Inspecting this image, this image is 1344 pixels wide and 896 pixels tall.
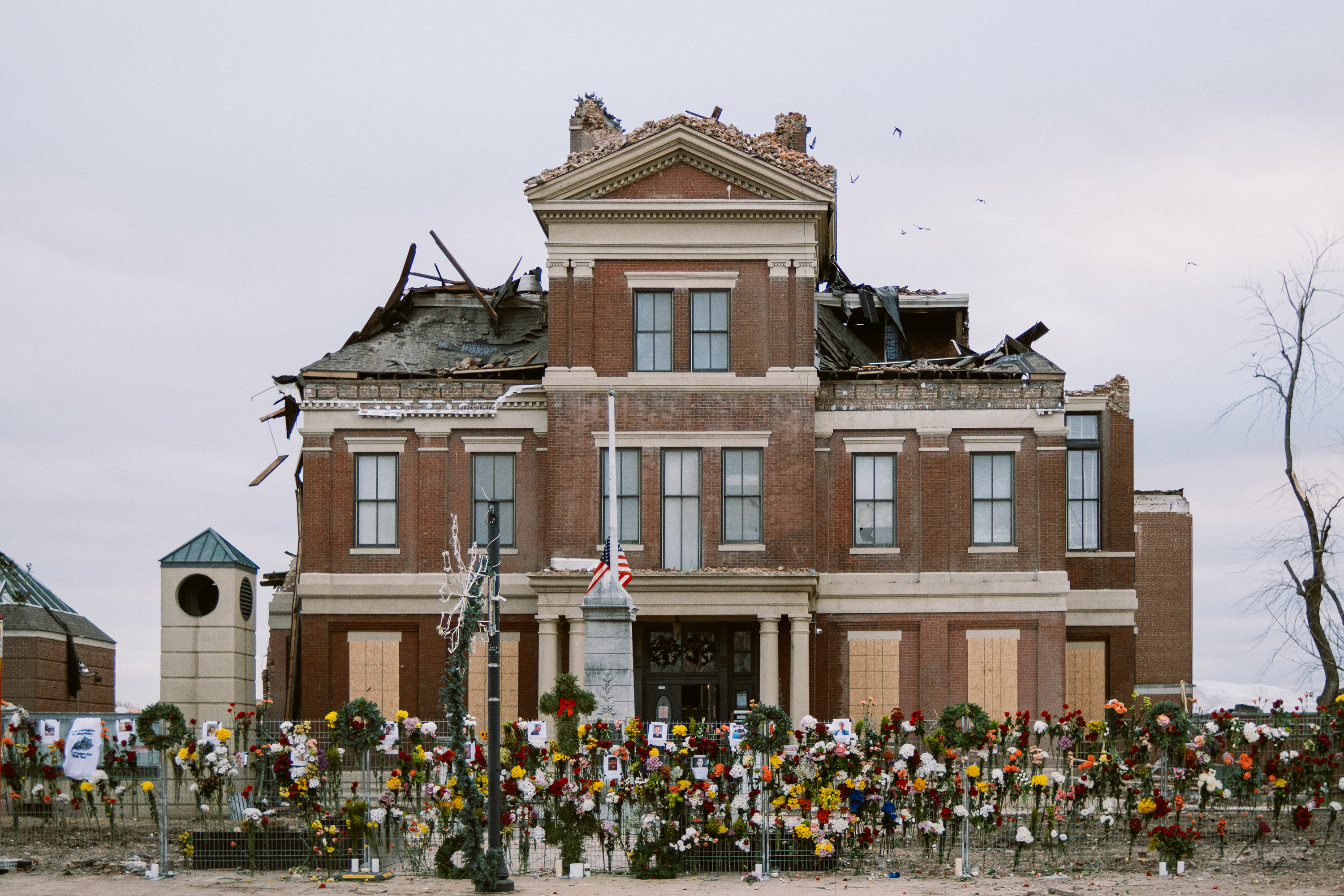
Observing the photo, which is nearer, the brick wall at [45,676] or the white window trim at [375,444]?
the brick wall at [45,676]

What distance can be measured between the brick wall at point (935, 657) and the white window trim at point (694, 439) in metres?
4.44

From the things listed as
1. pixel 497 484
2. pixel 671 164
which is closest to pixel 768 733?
pixel 497 484

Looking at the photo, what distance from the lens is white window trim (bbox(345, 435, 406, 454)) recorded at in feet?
135

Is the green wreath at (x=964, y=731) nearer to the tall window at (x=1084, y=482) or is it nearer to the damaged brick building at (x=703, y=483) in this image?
the damaged brick building at (x=703, y=483)

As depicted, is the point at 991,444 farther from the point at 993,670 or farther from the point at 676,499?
the point at 676,499

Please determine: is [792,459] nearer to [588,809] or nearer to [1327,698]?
[1327,698]

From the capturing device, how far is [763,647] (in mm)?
38906

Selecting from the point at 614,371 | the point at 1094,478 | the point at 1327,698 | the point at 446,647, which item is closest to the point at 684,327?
the point at 614,371

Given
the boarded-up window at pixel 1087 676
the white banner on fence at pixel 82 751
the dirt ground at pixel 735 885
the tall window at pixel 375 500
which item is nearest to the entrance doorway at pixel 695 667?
the tall window at pixel 375 500

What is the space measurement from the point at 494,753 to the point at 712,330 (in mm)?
19677

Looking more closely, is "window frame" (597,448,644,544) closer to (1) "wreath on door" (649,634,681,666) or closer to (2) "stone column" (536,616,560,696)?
(2) "stone column" (536,616,560,696)

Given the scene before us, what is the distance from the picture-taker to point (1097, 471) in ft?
148

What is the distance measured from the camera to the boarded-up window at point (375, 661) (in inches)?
1606

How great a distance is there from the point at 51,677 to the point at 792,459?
18.4 meters
